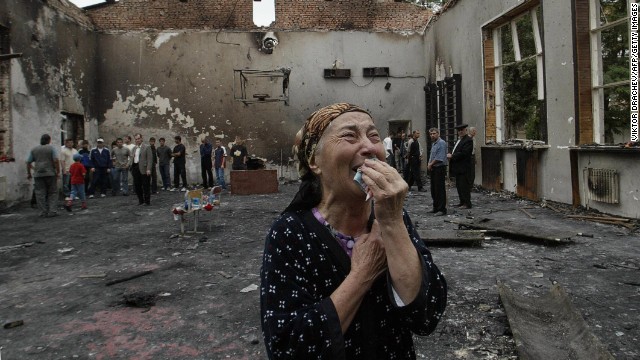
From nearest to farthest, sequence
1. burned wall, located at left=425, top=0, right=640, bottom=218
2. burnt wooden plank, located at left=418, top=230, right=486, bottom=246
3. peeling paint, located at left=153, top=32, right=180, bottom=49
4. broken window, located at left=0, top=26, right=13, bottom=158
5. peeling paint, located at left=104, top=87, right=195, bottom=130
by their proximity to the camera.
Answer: burnt wooden plank, located at left=418, top=230, right=486, bottom=246, burned wall, located at left=425, top=0, right=640, bottom=218, broken window, located at left=0, top=26, right=13, bottom=158, peeling paint, located at left=104, top=87, right=195, bottom=130, peeling paint, located at left=153, top=32, right=180, bottom=49

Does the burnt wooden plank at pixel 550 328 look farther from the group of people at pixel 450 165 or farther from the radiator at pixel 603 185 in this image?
the group of people at pixel 450 165

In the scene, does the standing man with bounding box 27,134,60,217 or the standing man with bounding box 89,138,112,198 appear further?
the standing man with bounding box 89,138,112,198

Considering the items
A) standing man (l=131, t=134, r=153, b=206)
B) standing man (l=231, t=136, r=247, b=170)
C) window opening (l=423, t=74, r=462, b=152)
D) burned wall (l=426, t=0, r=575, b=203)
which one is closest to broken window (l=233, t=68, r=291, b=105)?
standing man (l=231, t=136, r=247, b=170)

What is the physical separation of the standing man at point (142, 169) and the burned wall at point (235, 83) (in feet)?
17.7

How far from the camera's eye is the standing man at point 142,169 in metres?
10.1

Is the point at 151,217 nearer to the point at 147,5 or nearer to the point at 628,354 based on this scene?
the point at 628,354

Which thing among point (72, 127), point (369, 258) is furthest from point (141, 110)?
point (369, 258)

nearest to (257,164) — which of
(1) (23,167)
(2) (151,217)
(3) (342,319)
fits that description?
(2) (151,217)

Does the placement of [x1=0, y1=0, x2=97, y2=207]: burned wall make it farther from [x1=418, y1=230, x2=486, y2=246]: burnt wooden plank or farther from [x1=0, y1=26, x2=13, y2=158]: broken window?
[x1=418, y1=230, x2=486, y2=246]: burnt wooden plank

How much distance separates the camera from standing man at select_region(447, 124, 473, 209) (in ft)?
27.0

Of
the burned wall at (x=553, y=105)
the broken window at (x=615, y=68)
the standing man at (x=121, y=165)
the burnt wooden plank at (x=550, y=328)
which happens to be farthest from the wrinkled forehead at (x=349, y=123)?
the standing man at (x=121, y=165)

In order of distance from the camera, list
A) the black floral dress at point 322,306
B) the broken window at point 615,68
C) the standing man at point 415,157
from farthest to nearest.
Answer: the standing man at point 415,157 < the broken window at point 615,68 < the black floral dress at point 322,306

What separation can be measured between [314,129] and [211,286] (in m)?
3.51

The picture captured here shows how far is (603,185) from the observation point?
23.0ft
